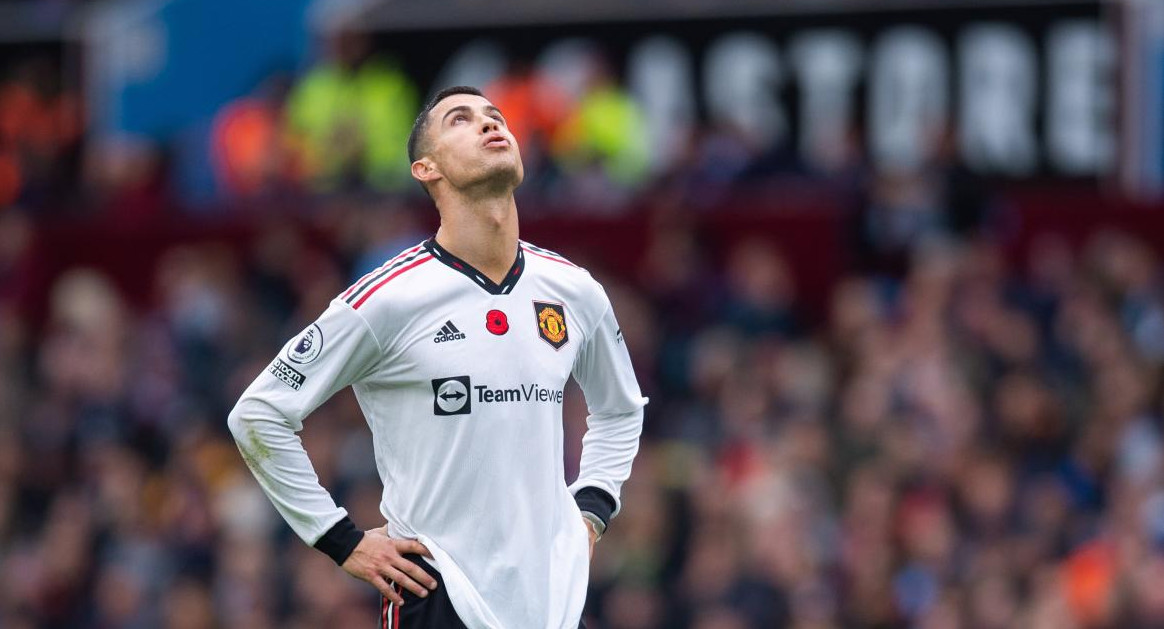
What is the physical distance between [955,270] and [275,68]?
909cm

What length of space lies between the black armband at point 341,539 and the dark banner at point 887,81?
9.78 metres

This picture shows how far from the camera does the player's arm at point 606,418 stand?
6922mm

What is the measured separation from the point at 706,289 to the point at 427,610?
29.0 feet

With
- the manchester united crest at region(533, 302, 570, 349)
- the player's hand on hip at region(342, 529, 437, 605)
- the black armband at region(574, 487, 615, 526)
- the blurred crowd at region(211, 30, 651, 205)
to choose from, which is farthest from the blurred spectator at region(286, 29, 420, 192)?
the player's hand on hip at region(342, 529, 437, 605)

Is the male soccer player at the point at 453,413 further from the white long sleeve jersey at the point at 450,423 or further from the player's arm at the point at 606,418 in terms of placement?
the player's arm at the point at 606,418

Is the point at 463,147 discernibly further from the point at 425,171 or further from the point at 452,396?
the point at 452,396

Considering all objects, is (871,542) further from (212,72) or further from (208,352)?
(212,72)

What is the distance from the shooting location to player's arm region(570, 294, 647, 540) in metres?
6.92

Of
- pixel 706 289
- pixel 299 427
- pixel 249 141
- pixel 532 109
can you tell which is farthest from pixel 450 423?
pixel 249 141

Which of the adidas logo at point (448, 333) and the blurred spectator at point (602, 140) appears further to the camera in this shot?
the blurred spectator at point (602, 140)

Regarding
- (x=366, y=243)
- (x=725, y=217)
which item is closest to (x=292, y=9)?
(x=366, y=243)

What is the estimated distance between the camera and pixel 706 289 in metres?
15.0

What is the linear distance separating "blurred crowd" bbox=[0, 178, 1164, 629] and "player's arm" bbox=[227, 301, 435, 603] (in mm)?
5853

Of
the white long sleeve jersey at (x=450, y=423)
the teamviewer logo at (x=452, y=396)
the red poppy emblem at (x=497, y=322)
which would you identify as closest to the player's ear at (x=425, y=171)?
the white long sleeve jersey at (x=450, y=423)
